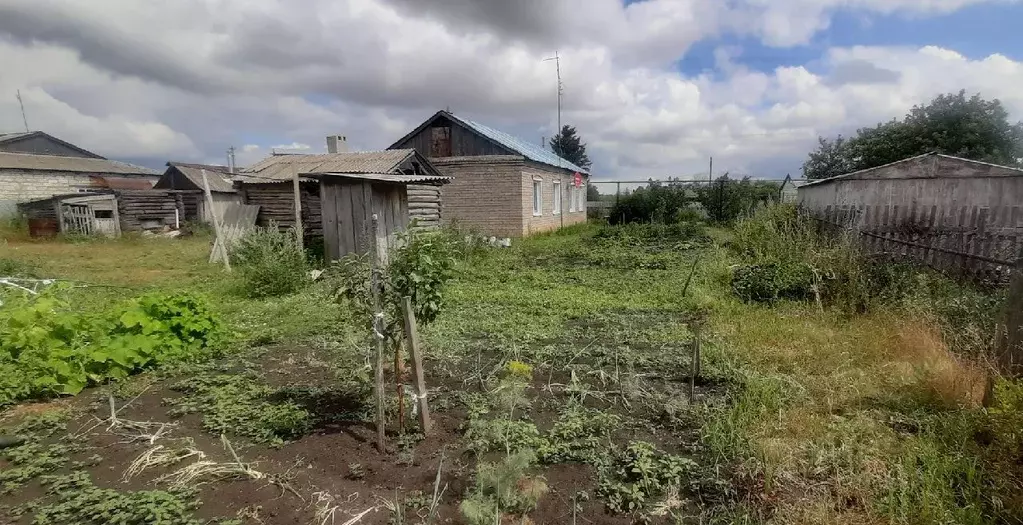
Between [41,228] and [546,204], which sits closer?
[41,228]

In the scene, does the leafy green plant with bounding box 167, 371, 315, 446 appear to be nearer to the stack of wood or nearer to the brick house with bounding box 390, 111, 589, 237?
the stack of wood

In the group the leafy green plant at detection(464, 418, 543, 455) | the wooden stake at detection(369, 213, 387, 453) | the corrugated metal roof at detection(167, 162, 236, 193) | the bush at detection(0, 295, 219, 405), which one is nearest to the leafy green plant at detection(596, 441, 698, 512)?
the leafy green plant at detection(464, 418, 543, 455)

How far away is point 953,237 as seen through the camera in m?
6.56

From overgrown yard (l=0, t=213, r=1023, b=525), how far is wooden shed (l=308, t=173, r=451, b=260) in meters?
3.63

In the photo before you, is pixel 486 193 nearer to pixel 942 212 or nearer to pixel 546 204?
pixel 546 204

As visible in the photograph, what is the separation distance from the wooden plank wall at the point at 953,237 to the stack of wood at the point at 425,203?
9.54m

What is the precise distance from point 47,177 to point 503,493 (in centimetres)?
3075

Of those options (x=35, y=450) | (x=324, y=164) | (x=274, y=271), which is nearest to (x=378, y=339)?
(x=35, y=450)

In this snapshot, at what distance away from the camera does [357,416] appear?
367 centimetres

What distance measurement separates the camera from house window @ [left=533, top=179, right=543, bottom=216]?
59.9 ft

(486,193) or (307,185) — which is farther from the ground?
(307,185)

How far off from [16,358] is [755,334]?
280 inches

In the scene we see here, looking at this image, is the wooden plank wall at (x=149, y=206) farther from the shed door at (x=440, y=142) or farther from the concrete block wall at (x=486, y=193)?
the concrete block wall at (x=486, y=193)

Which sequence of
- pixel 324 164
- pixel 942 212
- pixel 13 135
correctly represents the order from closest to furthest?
pixel 942 212 < pixel 324 164 < pixel 13 135
